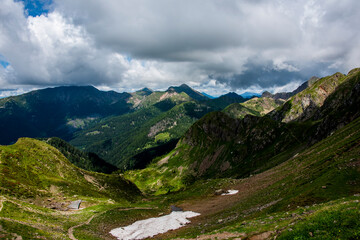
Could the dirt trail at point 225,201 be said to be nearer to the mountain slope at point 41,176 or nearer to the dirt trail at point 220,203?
the dirt trail at point 220,203

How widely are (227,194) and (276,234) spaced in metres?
57.7

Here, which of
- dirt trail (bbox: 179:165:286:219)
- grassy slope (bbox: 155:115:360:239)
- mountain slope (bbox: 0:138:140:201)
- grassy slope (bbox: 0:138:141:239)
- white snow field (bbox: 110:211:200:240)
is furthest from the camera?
mountain slope (bbox: 0:138:140:201)

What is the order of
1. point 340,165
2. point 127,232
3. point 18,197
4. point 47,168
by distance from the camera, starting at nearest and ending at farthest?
point 340,165
point 127,232
point 18,197
point 47,168

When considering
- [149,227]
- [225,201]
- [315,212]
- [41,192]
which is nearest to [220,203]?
[225,201]

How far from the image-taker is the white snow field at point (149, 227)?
4669cm

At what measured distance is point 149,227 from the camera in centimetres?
5100

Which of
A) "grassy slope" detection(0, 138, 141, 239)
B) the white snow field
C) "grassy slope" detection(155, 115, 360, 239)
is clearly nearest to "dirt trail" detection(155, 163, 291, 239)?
"grassy slope" detection(155, 115, 360, 239)

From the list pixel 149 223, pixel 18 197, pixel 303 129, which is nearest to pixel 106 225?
pixel 149 223

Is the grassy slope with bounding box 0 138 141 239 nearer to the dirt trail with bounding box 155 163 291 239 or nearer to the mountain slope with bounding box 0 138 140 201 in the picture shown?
the mountain slope with bounding box 0 138 140 201

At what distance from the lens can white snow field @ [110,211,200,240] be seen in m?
46.7

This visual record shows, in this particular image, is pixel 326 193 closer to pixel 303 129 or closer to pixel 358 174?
pixel 358 174

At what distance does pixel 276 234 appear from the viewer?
68.8ft

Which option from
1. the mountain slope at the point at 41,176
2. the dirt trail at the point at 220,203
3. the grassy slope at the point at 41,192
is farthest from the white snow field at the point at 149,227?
the mountain slope at the point at 41,176

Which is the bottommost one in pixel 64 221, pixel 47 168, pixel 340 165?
pixel 64 221
